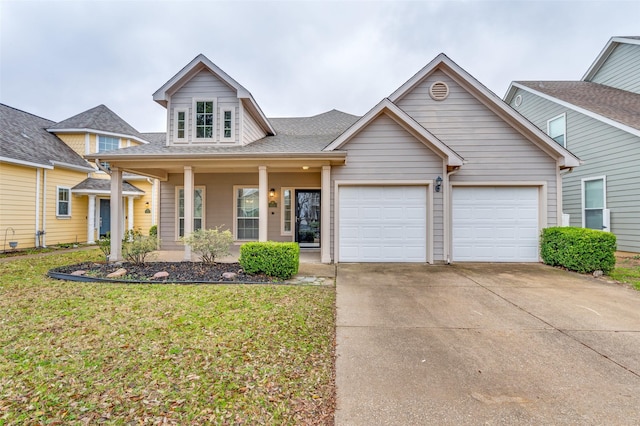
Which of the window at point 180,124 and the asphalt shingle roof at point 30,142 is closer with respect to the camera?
the window at point 180,124

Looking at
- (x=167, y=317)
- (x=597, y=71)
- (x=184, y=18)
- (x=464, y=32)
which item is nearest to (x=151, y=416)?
→ (x=167, y=317)

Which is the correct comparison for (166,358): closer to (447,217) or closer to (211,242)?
(211,242)

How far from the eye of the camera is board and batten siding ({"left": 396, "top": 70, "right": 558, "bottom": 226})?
26.6ft

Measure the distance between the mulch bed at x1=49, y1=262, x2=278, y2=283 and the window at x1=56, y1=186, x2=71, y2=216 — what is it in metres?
7.58

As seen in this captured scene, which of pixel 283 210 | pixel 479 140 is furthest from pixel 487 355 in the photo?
pixel 283 210

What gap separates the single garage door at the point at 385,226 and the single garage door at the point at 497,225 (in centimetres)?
108

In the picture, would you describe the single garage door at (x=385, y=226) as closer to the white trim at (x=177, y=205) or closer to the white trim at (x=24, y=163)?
the white trim at (x=177, y=205)

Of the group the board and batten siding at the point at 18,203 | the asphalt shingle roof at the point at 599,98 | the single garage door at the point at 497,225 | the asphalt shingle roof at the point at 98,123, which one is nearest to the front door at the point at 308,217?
the single garage door at the point at 497,225

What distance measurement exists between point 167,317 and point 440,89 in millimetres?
9075

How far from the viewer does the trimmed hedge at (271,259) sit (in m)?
6.10

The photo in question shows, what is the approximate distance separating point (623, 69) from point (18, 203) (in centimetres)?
2467

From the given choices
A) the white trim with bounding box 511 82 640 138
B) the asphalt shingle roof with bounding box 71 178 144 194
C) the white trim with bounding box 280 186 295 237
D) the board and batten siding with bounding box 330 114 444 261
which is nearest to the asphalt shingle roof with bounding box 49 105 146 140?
the asphalt shingle roof with bounding box 71 178 144 194

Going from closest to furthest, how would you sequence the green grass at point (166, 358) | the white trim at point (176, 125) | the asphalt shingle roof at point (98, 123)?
the green grass at point (166, 358)
the white trim at point (176, 125)
the asphalt shingle roof at point (98, 123)

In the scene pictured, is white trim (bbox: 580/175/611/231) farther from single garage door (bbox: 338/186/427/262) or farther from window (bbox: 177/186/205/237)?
window (bbox: 177/186/205/237)
